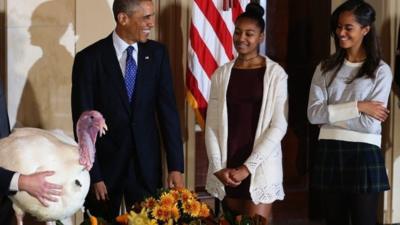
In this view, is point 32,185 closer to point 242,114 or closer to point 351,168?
point 242,114

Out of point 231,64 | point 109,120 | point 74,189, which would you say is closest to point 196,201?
point 74,189

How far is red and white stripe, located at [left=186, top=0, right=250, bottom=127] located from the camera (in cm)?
412

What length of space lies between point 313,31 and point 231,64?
5.58 feet

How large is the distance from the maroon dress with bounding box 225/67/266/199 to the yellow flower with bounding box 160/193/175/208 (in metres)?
1.24

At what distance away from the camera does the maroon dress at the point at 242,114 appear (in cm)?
342

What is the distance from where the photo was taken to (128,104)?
10.5 feet

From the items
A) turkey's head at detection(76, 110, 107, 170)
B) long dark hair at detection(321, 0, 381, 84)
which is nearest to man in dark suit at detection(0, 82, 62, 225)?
turkey's head at detection(76, 110, 107, 170)

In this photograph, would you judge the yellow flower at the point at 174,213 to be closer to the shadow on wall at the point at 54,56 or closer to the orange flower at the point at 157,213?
the orange flower at the point at 157,213

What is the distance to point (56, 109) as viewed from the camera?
4.02 meters

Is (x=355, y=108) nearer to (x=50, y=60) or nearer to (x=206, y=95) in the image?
(x=206, y=95)

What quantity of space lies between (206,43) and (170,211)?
2.11m

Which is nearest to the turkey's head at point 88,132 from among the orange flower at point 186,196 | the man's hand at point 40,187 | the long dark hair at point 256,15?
the man's hand at point 40,187

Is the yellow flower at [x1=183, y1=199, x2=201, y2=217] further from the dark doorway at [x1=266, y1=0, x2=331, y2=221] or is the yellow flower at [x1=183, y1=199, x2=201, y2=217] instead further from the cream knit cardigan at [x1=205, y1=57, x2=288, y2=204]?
the dark doorway at [x1=266, y1=0, x2=331, y2=221]

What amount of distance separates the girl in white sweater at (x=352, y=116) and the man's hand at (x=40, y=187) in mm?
1954
